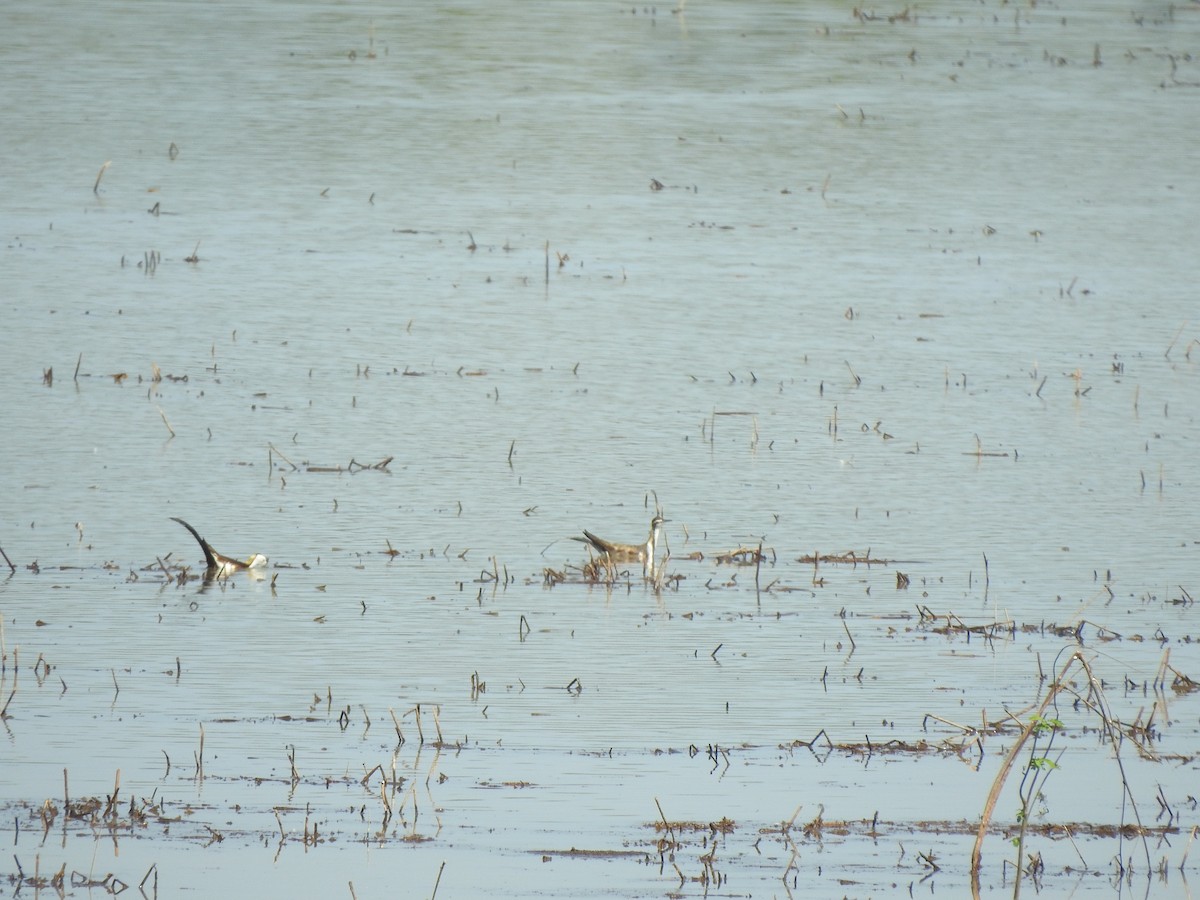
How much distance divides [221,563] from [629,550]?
7.19ft

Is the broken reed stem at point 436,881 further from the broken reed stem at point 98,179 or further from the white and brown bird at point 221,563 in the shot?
the broken reed stem at point 98,179

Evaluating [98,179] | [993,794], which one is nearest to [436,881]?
[993,794]

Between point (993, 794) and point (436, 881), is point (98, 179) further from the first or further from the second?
point (993, 794)

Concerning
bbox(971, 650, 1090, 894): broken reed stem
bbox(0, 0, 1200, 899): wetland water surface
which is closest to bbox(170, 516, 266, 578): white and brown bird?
bbox(0, 0, 1200, 899): wetland water surface

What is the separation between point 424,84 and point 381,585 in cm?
2238

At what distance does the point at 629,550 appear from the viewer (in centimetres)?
1336

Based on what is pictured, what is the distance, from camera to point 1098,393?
63.2 feet

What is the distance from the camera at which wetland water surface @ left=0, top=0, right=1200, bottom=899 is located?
29.1 feet

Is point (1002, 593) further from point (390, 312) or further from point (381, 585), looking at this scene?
point (390, 312)

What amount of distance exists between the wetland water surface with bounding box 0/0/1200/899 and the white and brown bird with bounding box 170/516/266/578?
0.10m

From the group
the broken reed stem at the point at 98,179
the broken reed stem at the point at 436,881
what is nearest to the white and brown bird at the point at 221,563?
the broken reed stem at the point at 436,881

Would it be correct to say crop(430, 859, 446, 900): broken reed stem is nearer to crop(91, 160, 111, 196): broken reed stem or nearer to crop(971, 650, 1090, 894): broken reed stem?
crop(971, 650, 1090, 894): broken reed stem

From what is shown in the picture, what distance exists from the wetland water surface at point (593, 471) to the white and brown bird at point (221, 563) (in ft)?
0.33

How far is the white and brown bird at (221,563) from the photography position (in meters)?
12.8
